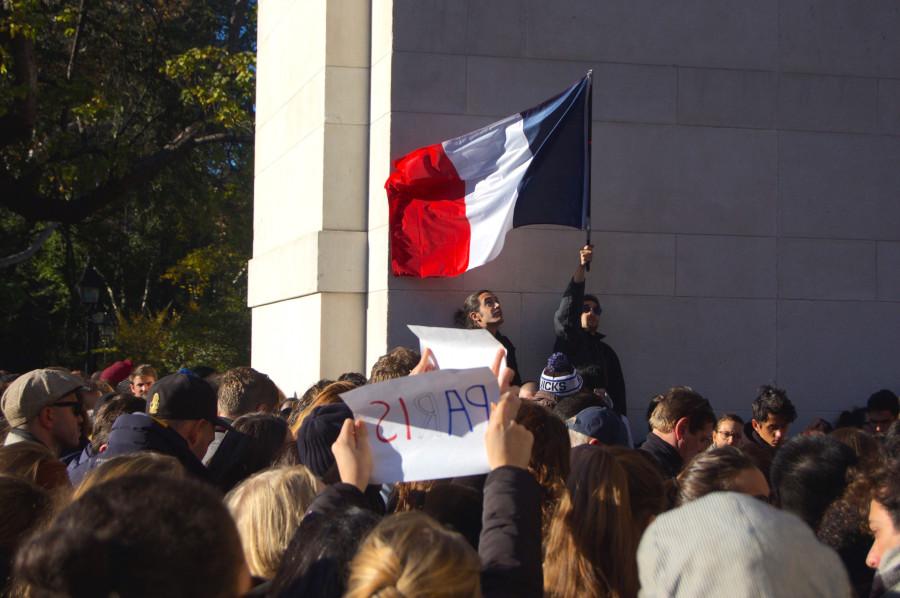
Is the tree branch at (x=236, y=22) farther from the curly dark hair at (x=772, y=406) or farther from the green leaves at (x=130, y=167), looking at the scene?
the curly dark hair at (x=772, y=406)

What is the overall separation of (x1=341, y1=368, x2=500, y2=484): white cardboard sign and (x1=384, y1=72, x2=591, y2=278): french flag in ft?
20.0

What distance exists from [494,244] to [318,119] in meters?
2.65

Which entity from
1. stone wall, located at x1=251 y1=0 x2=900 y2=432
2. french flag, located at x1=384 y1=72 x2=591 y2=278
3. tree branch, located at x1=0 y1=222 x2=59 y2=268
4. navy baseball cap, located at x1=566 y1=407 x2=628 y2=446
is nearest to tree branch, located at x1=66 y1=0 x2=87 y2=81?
tree branch, located at x1=0 y1=222 x2=59 y2=268

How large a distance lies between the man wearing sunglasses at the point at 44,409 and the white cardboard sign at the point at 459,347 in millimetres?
2374

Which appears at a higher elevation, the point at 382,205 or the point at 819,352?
the point at 382,205

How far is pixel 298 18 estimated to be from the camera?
12.2 m

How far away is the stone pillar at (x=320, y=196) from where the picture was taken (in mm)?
10852

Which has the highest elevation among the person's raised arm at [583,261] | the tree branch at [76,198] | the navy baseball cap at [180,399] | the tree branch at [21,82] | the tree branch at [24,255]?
the tree branch at [21,82]

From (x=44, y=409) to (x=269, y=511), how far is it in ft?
9.60

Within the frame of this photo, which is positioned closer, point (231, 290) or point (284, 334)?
point (284, 334)

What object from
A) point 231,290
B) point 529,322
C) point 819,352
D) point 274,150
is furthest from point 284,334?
point 231,290

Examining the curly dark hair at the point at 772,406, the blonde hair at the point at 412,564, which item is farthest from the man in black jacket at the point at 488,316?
the blonde hair at the point at 412,564

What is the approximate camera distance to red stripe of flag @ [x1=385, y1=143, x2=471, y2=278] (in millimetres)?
9852

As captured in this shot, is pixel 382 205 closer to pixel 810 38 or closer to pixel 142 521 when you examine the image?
pixel 810 38
